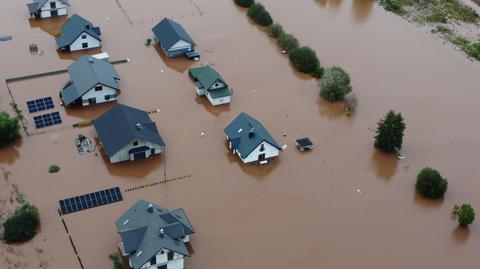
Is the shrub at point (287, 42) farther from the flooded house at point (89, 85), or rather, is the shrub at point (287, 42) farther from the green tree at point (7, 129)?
the green tree at point (7, 129)

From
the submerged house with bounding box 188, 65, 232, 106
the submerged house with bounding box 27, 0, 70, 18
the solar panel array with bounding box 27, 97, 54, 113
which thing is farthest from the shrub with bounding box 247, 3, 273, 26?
the solar panel array with bounding box 27, 97, 54, 113

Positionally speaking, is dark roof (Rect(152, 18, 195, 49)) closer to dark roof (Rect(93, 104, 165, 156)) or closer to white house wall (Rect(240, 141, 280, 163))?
dark roof (Rect(93, 104, 165, 156))

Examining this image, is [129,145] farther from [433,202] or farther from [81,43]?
[433,202]

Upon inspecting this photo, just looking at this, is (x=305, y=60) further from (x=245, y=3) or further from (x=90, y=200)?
(x=90, y=200)

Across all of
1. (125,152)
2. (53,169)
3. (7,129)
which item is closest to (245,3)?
(125,152)

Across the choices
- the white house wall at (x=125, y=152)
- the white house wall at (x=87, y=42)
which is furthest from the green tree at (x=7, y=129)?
the white house wall at (x=87, y=42)

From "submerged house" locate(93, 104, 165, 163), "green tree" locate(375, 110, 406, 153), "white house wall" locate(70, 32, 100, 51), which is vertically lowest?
"white house wall" locate(70, 32, 100, 51)
